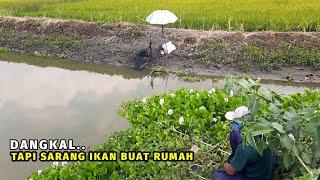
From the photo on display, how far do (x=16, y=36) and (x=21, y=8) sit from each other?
10.2ft

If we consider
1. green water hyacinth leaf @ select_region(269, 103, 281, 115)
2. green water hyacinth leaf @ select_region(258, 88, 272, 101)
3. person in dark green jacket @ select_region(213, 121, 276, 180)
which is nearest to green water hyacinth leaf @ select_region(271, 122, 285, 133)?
green water hyacinth leaf @ select_region(269, 103, 281, 115)

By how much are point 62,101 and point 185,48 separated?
12.8 feet

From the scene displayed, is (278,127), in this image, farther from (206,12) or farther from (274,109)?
(206,12)

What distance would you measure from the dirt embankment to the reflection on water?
671 millimetres

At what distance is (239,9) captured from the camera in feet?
45.3

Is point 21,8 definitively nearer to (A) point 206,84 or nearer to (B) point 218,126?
(A) point 206,84

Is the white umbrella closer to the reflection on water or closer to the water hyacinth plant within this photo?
the reflection on water

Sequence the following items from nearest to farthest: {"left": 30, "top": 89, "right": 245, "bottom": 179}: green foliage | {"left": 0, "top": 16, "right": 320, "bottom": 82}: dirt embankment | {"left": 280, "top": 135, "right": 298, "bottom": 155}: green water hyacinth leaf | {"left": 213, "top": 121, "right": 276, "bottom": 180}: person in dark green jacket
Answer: {"left": 280, "top": 135, "right": 298, "bottom": 155}: green water hyacinth leaf < {"left": 213, "top": 121, "right": 276, "bottom": 180}: person in dark green jacket < {"left": 30, "top": 89, "right": 245, "bottom": 179}: green foliage < {"left": 0, "top": 16, "right": 320, "bottom": 82}: dirt embankment

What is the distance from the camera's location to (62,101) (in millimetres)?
9281

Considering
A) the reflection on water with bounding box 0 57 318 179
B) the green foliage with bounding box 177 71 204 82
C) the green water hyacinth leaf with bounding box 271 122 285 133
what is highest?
the green water hyacinth leaf with bounding box 271 122 285 133

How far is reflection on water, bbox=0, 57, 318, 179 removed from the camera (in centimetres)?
757

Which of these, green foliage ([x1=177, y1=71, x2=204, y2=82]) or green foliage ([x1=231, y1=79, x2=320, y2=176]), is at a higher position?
green foliage ([x1=231, y1=79, x2=320, y2=176])

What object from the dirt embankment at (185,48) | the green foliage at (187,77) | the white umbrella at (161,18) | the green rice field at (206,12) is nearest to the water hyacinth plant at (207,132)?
the green foliage at (187,77)

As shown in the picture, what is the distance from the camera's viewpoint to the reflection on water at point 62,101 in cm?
757
